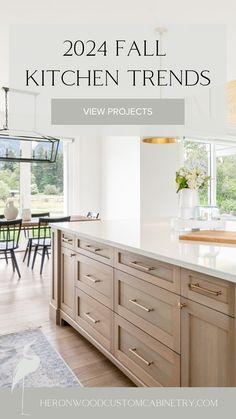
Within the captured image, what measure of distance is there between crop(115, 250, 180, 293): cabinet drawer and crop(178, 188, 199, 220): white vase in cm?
77

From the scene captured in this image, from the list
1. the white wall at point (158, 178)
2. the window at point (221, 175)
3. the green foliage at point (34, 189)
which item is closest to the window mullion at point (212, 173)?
the window at point (221, 175)

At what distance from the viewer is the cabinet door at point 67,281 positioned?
2617 millimetres

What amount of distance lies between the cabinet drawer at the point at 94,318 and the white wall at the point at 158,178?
2735 mm

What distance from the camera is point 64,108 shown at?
3627 millimetres

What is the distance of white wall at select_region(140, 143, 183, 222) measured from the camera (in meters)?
5.04

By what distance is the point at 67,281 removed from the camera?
2.71 m

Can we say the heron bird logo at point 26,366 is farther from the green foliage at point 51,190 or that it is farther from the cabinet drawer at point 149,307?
the green foliage at point 51,190

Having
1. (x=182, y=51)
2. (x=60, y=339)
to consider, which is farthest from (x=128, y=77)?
(x=60, y=339)

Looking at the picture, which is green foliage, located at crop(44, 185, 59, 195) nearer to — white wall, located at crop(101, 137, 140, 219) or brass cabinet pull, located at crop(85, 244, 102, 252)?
white wall, located at crop(101, 137, 140, 219)

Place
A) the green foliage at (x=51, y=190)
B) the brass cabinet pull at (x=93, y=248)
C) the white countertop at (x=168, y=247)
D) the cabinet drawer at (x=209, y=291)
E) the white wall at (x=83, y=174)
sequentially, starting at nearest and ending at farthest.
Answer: the cabinet drawer at (x=209, y=291), the white countertop at (x=168, y=247), the brass cabinet pull at (x=93, y=248), the green foliage at (x=51, y=190), the white wall at (x=83, y=174)

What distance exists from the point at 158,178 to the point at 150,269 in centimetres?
350

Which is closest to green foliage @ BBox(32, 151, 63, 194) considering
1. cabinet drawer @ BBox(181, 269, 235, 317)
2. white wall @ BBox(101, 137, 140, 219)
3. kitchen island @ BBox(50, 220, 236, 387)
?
white wall @ BBox(101, 137, 140, 219)

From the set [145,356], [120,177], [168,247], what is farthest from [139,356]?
[120,177]

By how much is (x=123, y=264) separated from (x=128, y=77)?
2671 mm
